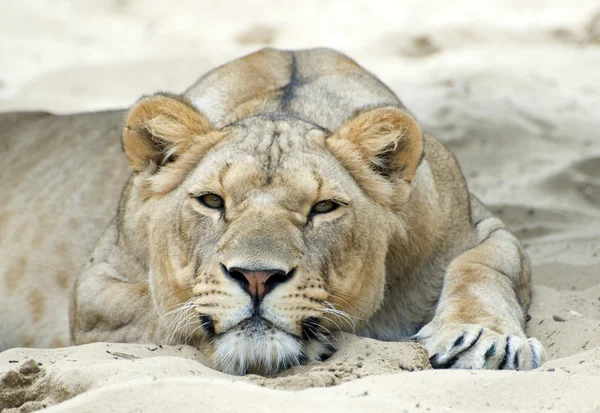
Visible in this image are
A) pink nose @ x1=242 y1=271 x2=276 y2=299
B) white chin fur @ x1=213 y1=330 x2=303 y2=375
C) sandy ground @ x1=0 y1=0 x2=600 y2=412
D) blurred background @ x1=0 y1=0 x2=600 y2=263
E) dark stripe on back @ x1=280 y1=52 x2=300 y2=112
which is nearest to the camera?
sandy ground @ x1=0 y1=0 x2=600 y2=412

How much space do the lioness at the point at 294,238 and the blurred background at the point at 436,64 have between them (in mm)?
1570

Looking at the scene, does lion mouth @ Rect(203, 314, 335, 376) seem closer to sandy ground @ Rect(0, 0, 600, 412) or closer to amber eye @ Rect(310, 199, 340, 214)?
sandy ground @ Rect(0, 0, 600, 412)

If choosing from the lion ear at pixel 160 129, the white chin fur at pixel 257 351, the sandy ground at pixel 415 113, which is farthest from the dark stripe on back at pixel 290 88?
the white chin fur at pixel 257 351

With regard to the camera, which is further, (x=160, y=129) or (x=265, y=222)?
(x=160, y=129)

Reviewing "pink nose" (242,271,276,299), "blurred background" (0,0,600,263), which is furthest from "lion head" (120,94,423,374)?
"blurred background" (0,0,600,263)

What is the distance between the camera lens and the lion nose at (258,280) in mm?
3188

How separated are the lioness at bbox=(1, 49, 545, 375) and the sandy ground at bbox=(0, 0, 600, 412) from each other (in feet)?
0.55

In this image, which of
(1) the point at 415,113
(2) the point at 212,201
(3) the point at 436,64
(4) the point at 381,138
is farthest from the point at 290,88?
(3) the point at 436,64

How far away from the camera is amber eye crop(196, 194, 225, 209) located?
3682mm

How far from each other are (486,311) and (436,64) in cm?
713

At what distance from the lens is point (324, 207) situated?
3.66 meters

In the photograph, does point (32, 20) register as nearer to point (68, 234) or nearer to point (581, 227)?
point (68, 234)

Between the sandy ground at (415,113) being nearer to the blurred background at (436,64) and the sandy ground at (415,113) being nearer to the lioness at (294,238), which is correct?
the blurred background at (436,64)

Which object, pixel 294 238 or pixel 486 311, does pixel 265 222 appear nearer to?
pixel 294 238
